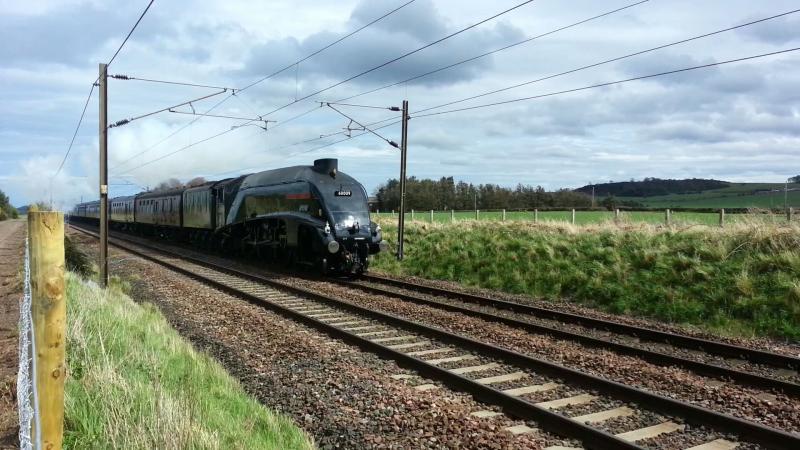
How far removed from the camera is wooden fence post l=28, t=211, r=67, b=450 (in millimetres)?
3057

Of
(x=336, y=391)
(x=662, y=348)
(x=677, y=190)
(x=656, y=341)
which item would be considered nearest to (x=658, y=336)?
(x=656, y=341)

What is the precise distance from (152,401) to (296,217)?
13.5 metres

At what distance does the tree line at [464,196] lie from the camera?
78688 mm

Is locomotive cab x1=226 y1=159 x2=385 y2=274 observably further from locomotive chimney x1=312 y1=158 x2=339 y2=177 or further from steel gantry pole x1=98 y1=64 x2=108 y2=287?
steel gantry pole x1=98 y1=64 x2=108 y2=287

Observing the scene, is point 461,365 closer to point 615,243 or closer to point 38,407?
point 38,407

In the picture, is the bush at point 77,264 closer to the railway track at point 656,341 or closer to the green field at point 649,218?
the railway track at point 656,341

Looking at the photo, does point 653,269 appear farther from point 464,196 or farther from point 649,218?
point 464,196

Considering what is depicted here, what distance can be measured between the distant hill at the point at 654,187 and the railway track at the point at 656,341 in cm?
7708

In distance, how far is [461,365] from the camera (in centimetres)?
768

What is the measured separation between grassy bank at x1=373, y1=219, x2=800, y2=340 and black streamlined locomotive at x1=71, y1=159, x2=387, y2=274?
3.19 metres

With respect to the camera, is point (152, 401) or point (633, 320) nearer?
point (152, 401)

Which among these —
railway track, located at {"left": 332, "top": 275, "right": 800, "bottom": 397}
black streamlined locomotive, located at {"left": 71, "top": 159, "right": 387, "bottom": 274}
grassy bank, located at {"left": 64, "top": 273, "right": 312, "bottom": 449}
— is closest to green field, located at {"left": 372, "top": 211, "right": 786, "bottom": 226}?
railway track, located at {"left": 332, "top": 275, "right": 800, "bottom": 397}

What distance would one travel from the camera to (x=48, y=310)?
3098 mm

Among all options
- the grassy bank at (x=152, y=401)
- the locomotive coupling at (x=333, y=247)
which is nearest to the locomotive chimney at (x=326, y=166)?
the locomotive coupling at (x=333, y=247)
